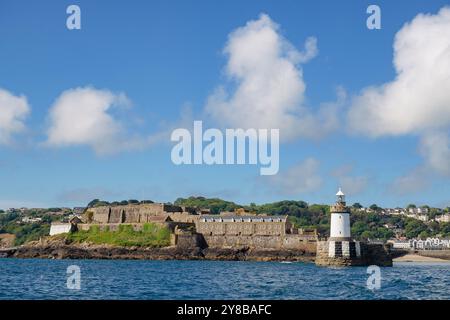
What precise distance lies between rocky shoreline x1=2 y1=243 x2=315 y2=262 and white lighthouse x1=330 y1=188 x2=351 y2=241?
1907 cm

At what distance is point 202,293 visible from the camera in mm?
23703


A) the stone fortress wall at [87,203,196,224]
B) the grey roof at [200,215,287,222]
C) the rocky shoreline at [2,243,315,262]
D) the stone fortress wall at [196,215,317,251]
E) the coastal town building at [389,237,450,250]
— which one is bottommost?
the rocky shoreline at [2,243,315,262]

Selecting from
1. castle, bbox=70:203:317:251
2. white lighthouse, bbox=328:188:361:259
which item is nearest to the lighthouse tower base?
white lighthouse, bbox=328:188:361:259

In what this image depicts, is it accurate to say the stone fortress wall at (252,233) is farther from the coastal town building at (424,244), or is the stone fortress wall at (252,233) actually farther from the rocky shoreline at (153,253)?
the coastal town building at (424,244)

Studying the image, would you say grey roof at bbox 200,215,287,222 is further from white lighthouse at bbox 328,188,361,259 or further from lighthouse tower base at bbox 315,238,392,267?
white lighthouse at bbox 328,188,361,259

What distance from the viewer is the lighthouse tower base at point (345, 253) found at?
50.8 metres

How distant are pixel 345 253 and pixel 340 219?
278 cm

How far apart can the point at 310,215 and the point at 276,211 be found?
27.9ft

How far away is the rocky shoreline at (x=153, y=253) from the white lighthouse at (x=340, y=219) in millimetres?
19071

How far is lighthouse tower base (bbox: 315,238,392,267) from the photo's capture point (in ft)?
167

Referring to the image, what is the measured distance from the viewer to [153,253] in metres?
77.9

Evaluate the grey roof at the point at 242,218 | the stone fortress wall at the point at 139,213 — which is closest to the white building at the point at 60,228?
the stone fortress wall at the point at 139,213
